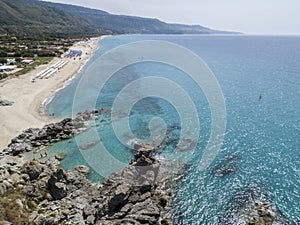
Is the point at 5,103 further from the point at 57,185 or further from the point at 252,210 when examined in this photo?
the point at 252,210

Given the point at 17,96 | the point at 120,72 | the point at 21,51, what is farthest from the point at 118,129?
the point at 21,51

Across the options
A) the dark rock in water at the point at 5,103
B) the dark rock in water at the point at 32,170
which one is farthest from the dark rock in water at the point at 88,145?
the dark rock in water at the point at 5,103

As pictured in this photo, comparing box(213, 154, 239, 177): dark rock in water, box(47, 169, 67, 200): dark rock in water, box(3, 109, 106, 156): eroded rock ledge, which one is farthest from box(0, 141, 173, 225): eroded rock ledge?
box(213, 154, 239, 177): dark rock in water

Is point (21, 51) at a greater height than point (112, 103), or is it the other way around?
point (21, 51)

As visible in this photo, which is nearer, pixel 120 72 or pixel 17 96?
pixel 17 96

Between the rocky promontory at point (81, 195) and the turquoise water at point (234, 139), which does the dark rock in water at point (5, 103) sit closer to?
the turquoise water at point (234, 139)

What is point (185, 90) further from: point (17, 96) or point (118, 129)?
point (17, 96)

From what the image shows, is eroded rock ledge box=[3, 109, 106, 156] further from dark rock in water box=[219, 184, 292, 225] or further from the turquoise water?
dark rock in water box=[219, 184, 292, 225]

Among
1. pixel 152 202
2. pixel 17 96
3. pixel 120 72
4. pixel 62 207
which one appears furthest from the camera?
pixel 120 72
